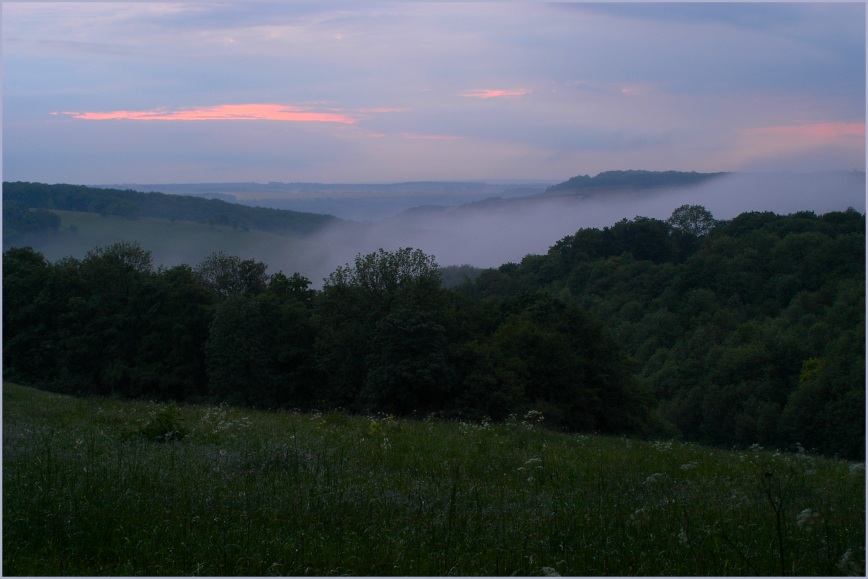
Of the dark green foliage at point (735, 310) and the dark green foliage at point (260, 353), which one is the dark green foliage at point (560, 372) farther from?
the dark green foliage at point (735, 310)

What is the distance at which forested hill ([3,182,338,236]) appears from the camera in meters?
54.4

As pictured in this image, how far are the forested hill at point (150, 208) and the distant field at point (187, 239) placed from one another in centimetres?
116

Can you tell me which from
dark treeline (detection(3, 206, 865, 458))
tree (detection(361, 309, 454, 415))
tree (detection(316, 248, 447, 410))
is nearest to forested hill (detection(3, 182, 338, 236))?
dark treeline (detection(3, 206, 865, 458))

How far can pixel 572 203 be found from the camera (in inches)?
2985

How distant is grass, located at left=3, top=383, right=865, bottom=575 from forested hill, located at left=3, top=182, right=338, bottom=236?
48.2 meters

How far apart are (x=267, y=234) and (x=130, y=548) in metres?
105

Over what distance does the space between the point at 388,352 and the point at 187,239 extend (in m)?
74.8

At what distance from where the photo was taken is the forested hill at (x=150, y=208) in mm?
54406

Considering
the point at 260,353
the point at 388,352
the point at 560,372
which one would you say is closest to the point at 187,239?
the point at 260,353

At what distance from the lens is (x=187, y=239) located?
94.2 meters

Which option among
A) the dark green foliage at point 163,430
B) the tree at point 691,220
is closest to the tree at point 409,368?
the dark green foliage at point 163,430

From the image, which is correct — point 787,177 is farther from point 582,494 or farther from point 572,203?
point 582,494

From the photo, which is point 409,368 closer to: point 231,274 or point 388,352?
point 388,352

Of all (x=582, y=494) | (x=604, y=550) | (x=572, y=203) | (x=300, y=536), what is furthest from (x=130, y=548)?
(x=572, y=203)
